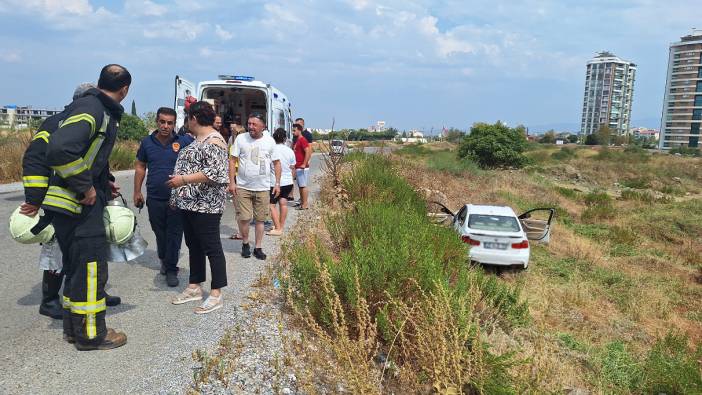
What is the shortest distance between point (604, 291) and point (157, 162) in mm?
9012

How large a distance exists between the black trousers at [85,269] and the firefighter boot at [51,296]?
0.70m

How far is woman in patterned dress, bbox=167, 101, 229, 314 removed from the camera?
13.4ft

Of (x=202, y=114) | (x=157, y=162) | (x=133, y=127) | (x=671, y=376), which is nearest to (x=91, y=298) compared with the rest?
(x=202, y=114)

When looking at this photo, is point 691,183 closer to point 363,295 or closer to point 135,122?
point 363,295

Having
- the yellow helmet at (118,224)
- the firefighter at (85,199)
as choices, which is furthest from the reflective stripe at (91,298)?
the yellow helmet at (118,224)

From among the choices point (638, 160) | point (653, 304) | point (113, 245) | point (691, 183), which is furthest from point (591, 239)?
point (638, 160)

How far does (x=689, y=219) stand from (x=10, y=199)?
2371cm

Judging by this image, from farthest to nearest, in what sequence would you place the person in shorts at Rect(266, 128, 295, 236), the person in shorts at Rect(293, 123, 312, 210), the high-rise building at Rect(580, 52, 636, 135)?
the high-rise building at Rect(580, 52, 636, 135)
the person in shorts at Rect(293, 123, 312, 210)
the person in shorts at Rect(266, 128, 295, 236)

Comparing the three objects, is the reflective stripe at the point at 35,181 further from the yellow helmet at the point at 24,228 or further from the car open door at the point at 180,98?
the car open door at the point at 180,98

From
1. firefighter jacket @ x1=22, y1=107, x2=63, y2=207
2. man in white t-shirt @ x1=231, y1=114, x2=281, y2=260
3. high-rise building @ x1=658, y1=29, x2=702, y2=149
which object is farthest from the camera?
high-rise building @ x1=658, y1=29, x2=702, y2=149

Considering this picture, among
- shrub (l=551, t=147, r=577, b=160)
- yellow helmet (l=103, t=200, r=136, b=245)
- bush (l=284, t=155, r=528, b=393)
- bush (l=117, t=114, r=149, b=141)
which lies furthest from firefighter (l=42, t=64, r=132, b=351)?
shrub (l=551, t=147, r=577, b=160)

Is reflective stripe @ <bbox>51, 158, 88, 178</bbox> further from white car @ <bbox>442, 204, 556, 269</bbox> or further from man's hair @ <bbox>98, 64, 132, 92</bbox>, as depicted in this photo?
white car @ <bbox>442, 204, 556, 269</bbox>

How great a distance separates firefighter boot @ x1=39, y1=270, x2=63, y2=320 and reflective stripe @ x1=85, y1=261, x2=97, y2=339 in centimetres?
85

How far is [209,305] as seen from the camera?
13.9 ft
